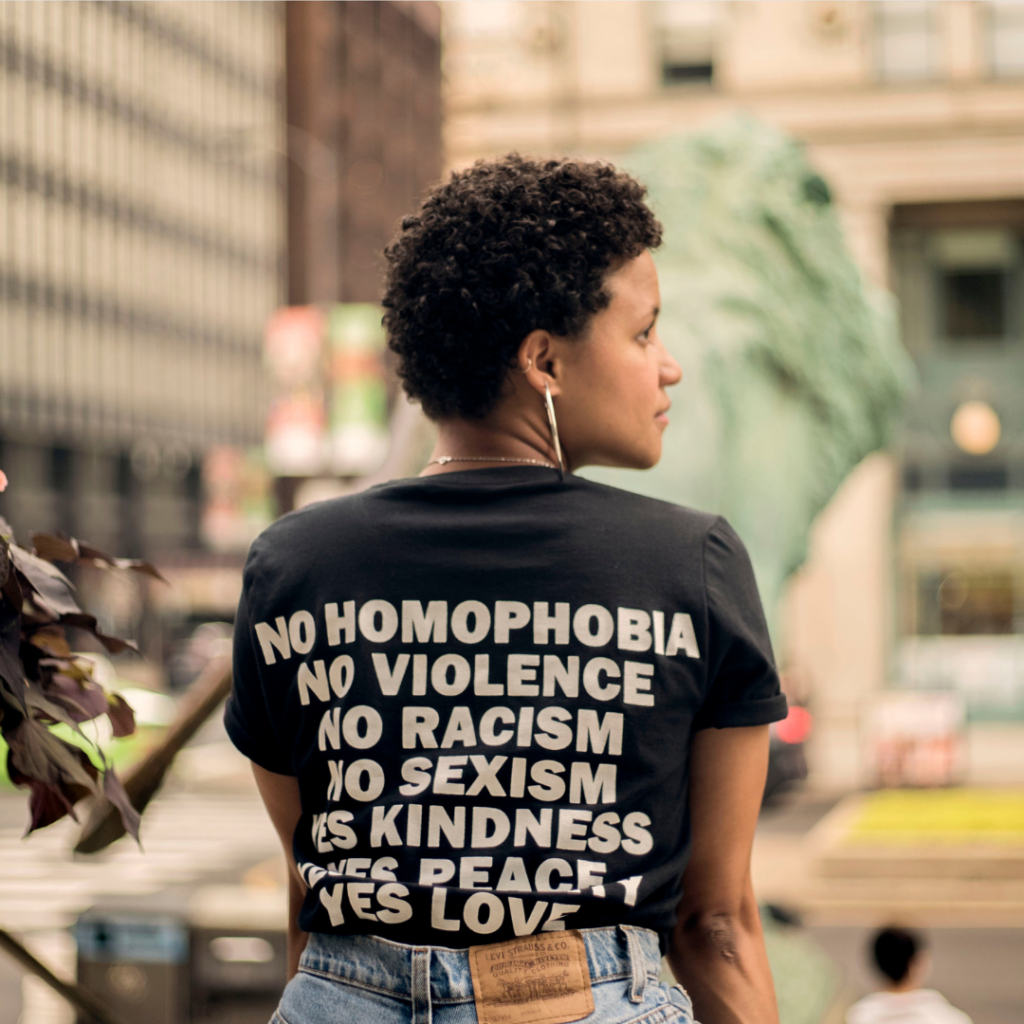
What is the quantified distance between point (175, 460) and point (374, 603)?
2279 inches

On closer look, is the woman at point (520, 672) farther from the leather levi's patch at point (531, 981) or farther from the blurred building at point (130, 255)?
the blurred building at point (130, 255)

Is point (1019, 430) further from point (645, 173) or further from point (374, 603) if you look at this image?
point (374, 603)

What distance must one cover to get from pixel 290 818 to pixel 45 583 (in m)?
0.42

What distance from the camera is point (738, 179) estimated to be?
17.2ft

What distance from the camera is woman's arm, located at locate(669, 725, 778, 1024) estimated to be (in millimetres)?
1581

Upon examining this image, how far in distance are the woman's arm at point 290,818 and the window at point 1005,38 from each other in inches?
712

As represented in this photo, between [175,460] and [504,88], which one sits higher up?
[504,88]

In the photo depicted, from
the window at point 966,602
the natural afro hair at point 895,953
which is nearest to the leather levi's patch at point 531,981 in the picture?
the natural afro hair at point 895,953

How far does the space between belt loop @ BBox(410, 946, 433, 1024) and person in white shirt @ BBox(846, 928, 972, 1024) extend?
3831 mm

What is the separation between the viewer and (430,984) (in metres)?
1.46

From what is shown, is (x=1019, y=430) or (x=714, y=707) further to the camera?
(x=1019, y=430)

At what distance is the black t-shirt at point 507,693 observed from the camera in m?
1.47

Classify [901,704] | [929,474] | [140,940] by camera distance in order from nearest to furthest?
[140,940] → [901,704] → [929,474]

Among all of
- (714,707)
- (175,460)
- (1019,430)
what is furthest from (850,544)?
(175,460)
